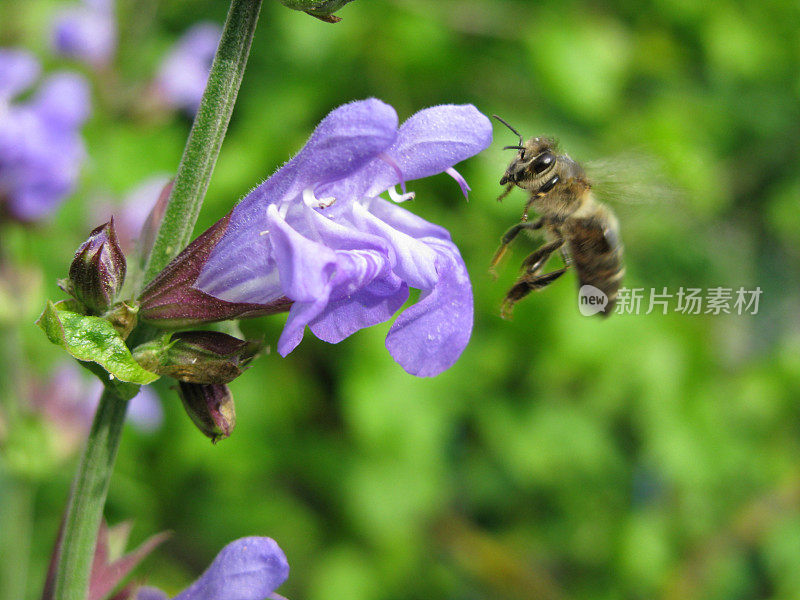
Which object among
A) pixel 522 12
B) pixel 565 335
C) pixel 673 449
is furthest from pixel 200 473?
pixel 522 12

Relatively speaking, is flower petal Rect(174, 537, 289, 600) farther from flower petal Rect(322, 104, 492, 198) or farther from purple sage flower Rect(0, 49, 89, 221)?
purple sage flower Rect(0, 49, 89, 221)

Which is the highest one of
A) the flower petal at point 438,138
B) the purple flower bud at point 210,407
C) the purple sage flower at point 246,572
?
the flower petal at point 438,138

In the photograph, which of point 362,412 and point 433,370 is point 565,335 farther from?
point 433,370

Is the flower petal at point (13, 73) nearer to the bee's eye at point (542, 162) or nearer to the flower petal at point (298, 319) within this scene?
the bee's eye at point (542, 162)

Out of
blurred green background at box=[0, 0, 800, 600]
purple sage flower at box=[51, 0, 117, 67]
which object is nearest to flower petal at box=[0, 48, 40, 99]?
blurred green background at box=[0, 0, 800, 600]

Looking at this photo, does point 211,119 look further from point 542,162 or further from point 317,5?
point 542,162

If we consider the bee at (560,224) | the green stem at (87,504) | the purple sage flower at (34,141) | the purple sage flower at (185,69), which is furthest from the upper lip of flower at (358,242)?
the purple sage flower at (185,69)

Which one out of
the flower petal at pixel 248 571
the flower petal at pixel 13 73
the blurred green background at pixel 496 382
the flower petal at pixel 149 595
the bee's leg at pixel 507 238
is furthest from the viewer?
the blurred green background at pixel 496 382
